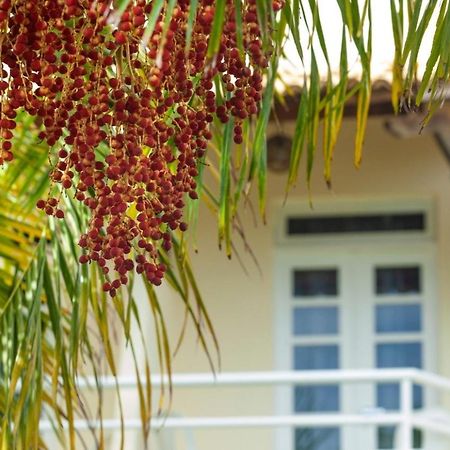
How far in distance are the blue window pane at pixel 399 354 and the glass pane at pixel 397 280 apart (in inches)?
14.3

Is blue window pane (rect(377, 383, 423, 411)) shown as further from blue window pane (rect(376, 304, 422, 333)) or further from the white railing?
the white railing

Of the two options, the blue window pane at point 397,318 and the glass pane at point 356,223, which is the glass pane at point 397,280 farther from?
the glass pane at point 356,223

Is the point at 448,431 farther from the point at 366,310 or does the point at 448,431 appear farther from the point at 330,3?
the point at 330,3

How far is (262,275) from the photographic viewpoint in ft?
31.0

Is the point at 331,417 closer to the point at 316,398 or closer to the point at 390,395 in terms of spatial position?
the point at 390,395

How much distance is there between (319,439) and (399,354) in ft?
2.56

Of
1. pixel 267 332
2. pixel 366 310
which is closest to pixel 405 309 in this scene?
pixel 366 310

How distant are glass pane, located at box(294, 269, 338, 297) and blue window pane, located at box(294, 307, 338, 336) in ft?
0.36

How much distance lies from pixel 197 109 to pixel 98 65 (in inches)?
8.0

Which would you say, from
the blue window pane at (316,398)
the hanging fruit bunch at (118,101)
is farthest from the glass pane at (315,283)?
the hanging fruit bunch at (118,101)

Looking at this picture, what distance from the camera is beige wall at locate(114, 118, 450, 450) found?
9383mm

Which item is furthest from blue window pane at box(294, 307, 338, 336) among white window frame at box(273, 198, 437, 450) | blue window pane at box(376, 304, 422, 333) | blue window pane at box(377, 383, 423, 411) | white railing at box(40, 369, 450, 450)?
white railing at box(40, 369, 450, 450)

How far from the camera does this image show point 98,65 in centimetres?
236

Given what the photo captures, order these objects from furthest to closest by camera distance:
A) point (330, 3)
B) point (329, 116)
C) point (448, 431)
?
point (330, 3) < point (448, 431) < point (329, 116)
